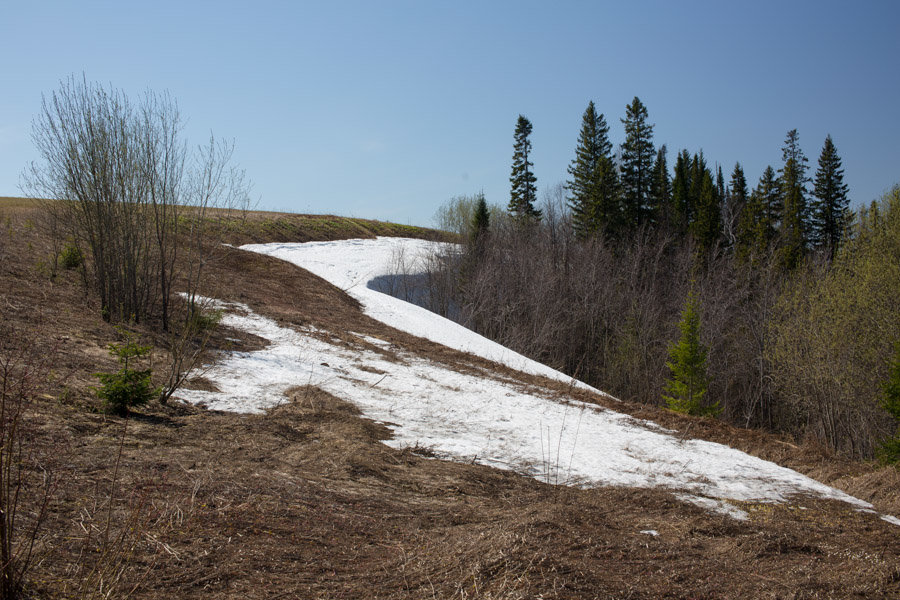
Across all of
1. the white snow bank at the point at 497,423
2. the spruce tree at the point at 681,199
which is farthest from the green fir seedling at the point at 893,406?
the spruce tree at the point at 681,199

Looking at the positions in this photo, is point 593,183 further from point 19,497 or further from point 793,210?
point 19,497

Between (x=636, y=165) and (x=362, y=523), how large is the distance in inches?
1641

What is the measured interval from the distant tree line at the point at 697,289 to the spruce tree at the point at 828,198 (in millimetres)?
95

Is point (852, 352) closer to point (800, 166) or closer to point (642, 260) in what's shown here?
point (642, 260)

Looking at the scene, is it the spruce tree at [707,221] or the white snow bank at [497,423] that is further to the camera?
the spruce tree at [707,221]

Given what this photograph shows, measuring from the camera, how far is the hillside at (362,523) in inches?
118

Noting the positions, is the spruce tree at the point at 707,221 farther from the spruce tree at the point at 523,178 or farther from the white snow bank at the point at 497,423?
the white snow bank at the point at 497,423

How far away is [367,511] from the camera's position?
444cm

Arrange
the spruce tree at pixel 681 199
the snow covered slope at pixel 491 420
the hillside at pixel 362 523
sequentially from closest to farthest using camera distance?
1. the hillside at pixel 362 523
2. the snow covered slope at pixel 491 420
3. the spruce tree at pixel 681 199

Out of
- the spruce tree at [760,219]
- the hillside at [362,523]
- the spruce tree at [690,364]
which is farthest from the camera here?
the spruce tree at [760,219]

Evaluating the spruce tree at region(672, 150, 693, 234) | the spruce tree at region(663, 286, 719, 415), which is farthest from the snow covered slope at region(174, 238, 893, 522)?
the spruce tree at region(672, 150, 693, 234)

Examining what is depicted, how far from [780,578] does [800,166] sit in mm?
47211

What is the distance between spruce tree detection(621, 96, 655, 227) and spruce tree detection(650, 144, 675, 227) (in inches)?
47.8

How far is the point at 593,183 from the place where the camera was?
40000 mm
